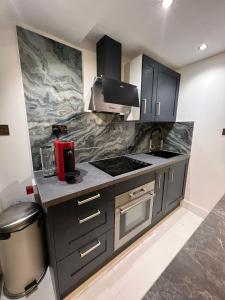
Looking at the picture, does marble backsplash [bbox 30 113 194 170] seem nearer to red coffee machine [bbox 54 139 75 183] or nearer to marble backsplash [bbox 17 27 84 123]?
marble backsplash [bbox 17 27 84 123]

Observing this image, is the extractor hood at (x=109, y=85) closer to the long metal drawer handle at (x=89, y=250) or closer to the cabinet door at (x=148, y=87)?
the cabinet door at (x=148, y=87)

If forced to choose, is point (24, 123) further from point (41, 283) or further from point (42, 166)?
point (41, 283)

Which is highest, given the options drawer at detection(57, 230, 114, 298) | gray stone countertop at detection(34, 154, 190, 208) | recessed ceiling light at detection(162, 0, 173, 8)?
recessed ceiling light at detection(162, 0, 173, 8)

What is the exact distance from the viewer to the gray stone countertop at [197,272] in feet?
1.30

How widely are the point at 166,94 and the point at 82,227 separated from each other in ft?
6.45

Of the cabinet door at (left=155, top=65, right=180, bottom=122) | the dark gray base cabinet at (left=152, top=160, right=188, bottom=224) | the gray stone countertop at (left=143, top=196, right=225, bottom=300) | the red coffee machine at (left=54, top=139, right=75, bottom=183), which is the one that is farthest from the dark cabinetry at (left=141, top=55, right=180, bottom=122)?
the gray stone countertop at (left=143, top=196, right=225, bottom=300)

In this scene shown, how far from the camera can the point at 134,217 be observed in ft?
4.84

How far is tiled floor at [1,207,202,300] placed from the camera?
1122mm

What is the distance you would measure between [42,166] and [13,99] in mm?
653

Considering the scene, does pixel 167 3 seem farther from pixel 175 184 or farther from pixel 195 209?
pixel 195 209

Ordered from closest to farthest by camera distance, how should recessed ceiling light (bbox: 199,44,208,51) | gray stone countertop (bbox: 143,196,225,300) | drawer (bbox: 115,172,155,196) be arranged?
gray stone countertop (bbox: 143,196,225,300), drawer (bbox: 115,172,155,196), recessed ceiling light (bbox: 199,44,208,51)

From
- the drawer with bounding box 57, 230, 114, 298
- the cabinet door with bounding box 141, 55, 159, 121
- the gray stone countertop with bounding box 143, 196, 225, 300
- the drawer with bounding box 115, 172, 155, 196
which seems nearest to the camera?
the gray stone countertop with bounding box 143, 196, 225, 300

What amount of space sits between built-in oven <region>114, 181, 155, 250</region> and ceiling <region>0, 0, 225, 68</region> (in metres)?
1.52

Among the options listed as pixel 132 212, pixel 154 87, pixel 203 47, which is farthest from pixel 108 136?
pixel 203 47
